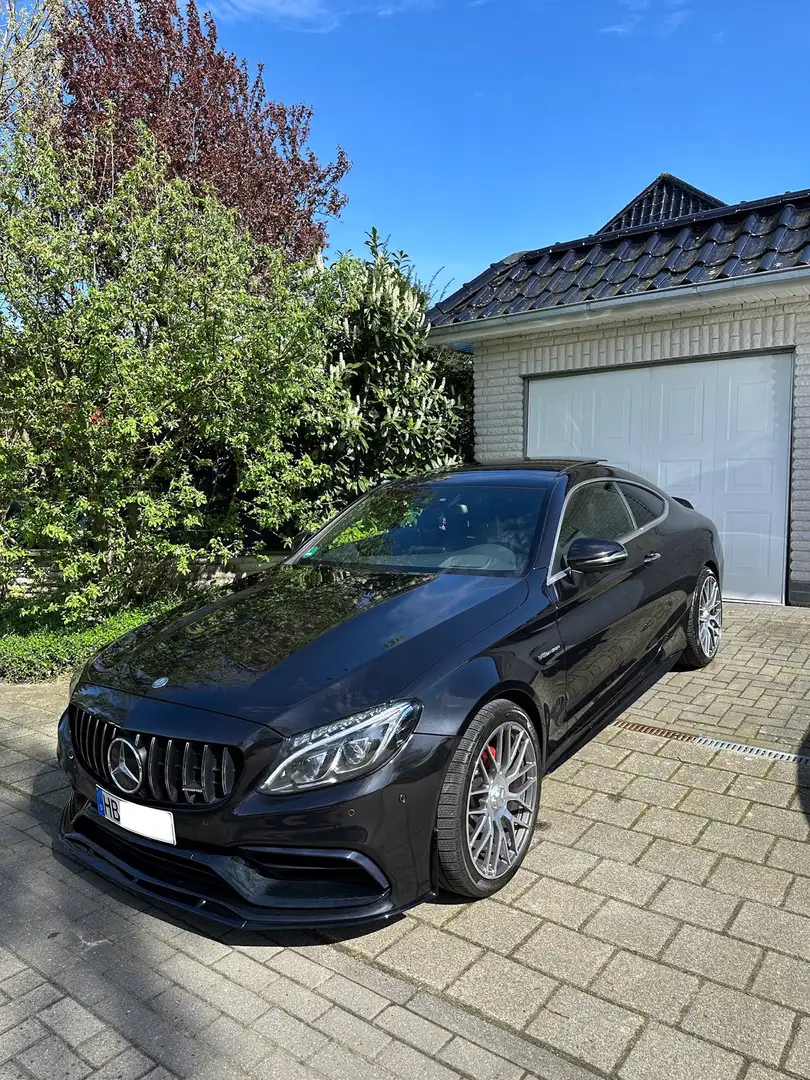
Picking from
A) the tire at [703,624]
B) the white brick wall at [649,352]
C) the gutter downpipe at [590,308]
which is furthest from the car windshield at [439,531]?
the white brick wall at [649,352]

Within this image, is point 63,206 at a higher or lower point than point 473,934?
higher

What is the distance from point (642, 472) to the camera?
754 centimetres

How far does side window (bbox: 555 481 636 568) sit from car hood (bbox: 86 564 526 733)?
1.71ft

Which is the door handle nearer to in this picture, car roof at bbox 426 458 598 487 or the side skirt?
the side skirt

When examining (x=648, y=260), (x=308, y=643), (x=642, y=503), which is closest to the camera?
(x=308, y=643)

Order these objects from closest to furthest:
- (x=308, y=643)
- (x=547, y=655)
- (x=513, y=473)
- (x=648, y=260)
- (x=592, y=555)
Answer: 1. (x=308, y=643)
2. (x=547, y=655)
3. (x=592, y=555)
4. (x=513, y=473)
5. (x=648, y=260)

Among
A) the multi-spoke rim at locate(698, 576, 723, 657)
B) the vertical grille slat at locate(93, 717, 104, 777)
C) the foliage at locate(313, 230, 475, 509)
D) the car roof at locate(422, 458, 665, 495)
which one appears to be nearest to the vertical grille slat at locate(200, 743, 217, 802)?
the vertical grille slat at locate(93, 717, 104, 777)

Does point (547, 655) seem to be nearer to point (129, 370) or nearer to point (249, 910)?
point (249, 910)

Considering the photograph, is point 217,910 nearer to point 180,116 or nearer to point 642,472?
point 642,472

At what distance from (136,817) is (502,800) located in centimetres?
127

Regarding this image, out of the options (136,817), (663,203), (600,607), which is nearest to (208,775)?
(136,817)

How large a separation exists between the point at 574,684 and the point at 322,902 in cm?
148

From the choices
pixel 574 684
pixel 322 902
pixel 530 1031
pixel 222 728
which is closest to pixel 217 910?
pixel 322 902

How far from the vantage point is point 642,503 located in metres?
4.52
